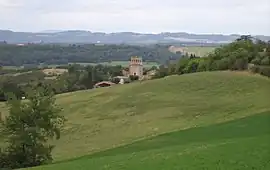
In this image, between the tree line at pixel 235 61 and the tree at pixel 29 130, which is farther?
the tree line at pixel 235 61

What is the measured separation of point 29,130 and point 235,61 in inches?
2134

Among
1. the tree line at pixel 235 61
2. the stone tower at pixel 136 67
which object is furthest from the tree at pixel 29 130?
the stone tower at pixel 136 67

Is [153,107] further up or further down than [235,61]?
further down

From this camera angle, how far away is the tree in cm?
3322

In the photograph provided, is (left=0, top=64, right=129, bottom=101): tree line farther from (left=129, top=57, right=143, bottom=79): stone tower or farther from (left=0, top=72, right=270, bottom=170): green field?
(left=0, top=72, right=270, bottom=170): green field

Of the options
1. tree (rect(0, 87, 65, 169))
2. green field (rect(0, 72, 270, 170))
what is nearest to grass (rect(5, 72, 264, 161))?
green field (rect(0, 72, 270, 170))

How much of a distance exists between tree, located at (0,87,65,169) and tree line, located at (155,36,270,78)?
40.3m

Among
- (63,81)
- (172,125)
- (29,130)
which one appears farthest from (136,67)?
(29,130)

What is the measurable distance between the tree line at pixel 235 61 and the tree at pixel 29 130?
4034 centimetres

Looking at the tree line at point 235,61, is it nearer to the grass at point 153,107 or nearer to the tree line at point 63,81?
the grass at point 153,107

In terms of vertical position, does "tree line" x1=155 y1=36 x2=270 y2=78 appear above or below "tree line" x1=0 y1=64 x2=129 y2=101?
above

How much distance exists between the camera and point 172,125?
152 ft

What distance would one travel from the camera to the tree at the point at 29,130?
3322 cm

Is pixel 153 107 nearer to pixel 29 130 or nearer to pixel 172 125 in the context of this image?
pixel 172 125
